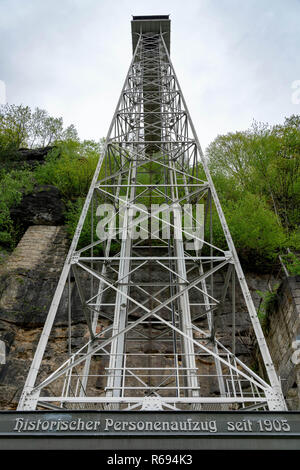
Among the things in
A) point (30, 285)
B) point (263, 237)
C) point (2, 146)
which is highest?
point (2, 146)

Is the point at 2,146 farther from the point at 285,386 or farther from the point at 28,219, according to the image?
the point at 285,386

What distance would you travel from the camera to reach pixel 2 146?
23781 mm

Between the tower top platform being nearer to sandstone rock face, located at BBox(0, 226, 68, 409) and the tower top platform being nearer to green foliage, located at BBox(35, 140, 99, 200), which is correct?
green foliage, located at BBox(35, 140, 99, 200)

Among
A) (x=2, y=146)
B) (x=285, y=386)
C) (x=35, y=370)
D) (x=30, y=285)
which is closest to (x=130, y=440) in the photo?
(x=35, y=370)

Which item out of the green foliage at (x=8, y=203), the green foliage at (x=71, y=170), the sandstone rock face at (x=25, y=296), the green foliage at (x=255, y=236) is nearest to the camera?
the sandstone rock face at (x=25, y=296)

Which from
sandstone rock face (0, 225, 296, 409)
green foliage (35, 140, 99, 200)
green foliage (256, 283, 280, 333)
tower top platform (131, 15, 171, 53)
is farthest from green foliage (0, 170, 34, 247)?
green foliage (256, 283, 280, 333)

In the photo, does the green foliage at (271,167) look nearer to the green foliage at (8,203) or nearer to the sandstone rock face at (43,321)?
the sandstone rock face at (43,321)

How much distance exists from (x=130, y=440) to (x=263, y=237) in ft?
35.8

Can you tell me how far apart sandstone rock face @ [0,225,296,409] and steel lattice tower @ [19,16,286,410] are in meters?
0.08

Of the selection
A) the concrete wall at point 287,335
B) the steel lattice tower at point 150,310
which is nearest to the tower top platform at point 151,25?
the steel lattice tower at point 150,310

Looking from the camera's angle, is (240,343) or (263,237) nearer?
(240,343)

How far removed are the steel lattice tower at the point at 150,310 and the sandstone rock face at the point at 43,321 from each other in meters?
0.08

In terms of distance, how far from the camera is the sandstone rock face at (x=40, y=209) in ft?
53.0

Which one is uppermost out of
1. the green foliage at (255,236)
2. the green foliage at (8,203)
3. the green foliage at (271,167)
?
the green foliage at (271,167)
